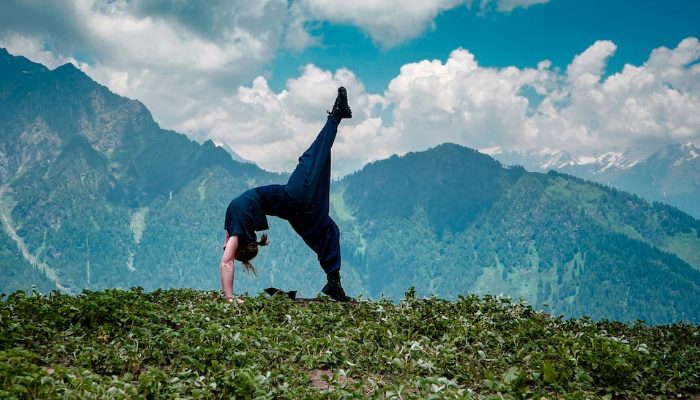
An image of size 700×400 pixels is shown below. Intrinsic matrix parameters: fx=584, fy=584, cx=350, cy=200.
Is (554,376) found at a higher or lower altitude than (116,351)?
lower

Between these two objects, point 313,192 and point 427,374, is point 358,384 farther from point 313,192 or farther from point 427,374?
point 313,192

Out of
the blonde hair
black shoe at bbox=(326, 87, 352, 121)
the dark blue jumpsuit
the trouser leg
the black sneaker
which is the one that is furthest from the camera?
black shoe at bbox=(326, 87, 352, 121)

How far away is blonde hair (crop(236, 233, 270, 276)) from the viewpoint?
11.8 m

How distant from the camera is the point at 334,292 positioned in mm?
12477

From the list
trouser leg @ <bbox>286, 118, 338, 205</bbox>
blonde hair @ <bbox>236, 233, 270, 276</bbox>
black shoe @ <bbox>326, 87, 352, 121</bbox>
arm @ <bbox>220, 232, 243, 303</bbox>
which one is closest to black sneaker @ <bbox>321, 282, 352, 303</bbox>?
blonde hair @ <bbox>236, 233, 270, 276</bbox>

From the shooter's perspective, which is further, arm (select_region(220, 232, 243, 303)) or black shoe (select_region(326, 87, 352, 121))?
black shoe (select_region(326, 87, 352, 121))

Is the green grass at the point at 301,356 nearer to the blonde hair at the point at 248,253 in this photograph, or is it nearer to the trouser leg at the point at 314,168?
the blonde hair at the point at 248,253

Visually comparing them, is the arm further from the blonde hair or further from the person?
the blonde hair

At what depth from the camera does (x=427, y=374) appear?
6.89 meters

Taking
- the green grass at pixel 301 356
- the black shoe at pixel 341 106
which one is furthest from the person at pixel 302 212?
the green grass at pixel 301 356

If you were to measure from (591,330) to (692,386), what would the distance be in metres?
2.69

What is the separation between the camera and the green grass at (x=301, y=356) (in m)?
5.64

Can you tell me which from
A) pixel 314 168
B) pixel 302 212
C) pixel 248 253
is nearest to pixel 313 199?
pixel 302 212

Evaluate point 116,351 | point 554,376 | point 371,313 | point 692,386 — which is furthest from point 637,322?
point 116,351
